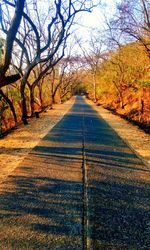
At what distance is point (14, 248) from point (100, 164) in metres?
4.86

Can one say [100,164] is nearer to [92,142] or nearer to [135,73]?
[92,142]

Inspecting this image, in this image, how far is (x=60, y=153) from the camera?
10250 mm

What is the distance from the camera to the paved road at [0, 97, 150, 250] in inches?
172

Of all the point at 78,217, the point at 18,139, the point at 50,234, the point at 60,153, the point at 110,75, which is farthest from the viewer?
the point at 110,75

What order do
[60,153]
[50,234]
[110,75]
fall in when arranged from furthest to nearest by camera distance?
[110,75]
[60,153]
[50,234]

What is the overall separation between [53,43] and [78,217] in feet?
93.1

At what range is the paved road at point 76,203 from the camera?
438 centimetres

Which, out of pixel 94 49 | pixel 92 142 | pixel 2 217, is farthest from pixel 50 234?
pixel 94 49

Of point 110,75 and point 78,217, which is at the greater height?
point 110,75

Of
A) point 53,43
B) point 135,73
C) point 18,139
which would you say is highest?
point 53,43

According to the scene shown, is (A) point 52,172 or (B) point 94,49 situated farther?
(B) point 94,49

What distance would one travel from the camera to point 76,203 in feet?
18.7

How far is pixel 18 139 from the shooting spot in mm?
13969

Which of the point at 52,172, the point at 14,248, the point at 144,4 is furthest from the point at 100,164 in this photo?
the point at 144,4
